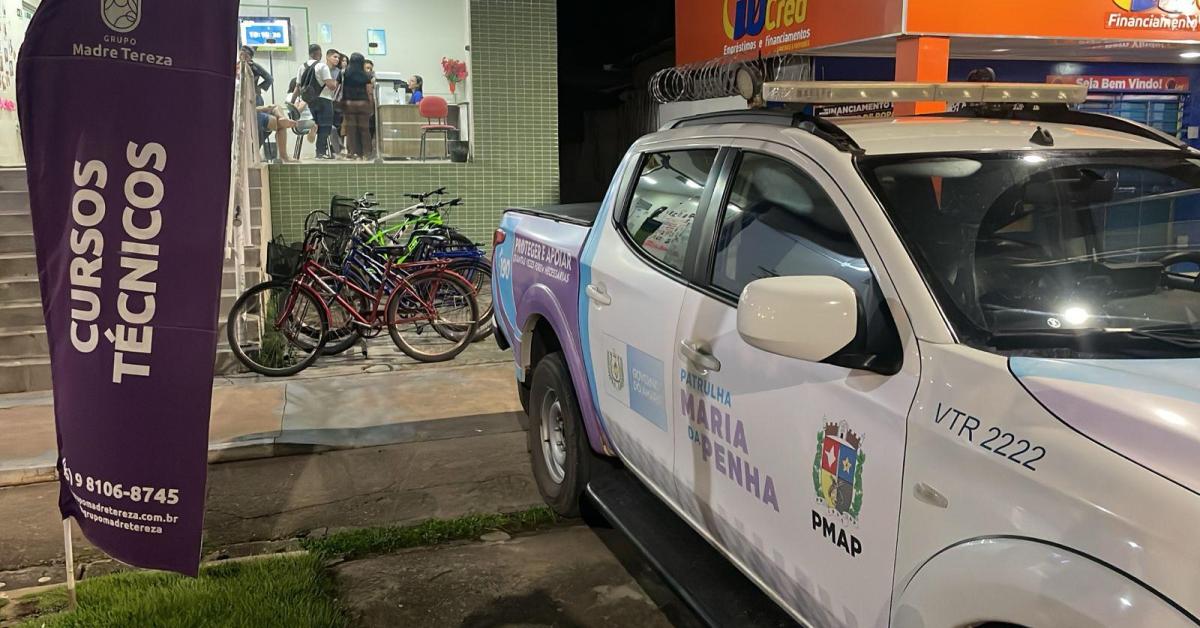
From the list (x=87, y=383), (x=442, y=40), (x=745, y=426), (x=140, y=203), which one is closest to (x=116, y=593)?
(x=87, y=383)

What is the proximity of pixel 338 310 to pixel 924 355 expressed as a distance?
6.57 m

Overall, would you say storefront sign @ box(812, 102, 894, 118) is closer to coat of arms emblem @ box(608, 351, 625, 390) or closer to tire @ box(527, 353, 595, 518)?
tire @ box(527, 353, 595, 518)

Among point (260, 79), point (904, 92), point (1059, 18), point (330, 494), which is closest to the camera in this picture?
point (904, 92)

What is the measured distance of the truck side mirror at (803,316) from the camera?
6.80 feet

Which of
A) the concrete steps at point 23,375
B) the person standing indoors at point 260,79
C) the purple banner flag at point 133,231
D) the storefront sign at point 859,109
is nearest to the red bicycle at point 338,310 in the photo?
the concrete steps at point 23,375

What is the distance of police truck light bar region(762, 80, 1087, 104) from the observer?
2826 mm

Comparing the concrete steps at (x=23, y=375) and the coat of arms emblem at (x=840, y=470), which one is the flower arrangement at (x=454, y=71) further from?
the coat of arms emblem at (x=840, y=470)

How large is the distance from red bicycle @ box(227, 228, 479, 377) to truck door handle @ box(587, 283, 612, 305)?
4289mm

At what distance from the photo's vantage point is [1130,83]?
625cm

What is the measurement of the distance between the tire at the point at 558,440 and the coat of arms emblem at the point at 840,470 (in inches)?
77.1

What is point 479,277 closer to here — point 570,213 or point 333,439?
point 333,439

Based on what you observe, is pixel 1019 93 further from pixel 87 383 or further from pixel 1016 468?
pixel 87 383

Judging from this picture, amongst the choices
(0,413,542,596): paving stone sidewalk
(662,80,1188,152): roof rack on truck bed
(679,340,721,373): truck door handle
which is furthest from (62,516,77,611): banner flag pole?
(662,80,1188,152): roof rack on truck bed

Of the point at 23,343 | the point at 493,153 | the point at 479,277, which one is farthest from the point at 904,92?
the point at 493,153
